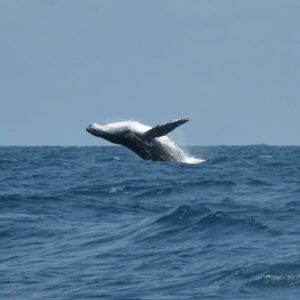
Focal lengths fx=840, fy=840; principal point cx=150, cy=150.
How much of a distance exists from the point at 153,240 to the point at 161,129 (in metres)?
11.7

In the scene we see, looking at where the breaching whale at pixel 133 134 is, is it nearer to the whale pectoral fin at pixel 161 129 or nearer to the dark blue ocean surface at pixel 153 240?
the whale pectoral fin at pixel 161 129

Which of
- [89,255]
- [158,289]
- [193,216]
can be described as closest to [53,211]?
[193,216]

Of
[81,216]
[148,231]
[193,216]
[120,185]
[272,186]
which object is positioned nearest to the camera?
[148,231]

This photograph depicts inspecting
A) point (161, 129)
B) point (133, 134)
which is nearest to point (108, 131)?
point (133, 134)

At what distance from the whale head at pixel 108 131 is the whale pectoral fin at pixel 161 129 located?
804mm

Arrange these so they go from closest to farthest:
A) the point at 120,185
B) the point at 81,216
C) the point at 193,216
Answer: the point at 193,216, the point at 81,216, the point at 120,185

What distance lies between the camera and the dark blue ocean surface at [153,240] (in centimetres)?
1051

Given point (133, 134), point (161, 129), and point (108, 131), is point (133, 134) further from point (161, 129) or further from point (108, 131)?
point (161, 129)

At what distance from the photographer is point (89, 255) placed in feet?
41.6

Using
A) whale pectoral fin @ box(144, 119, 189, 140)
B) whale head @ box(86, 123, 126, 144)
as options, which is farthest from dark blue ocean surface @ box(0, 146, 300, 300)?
whale head @ box(86, 123, 126, 144)

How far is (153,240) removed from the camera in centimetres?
1354

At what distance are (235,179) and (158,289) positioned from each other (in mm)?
13601

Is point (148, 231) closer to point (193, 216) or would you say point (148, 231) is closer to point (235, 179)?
point (193, 216)

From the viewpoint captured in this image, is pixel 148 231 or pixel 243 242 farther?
pixel 148 231
